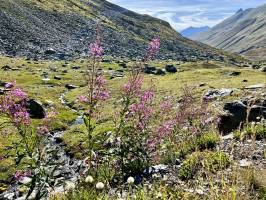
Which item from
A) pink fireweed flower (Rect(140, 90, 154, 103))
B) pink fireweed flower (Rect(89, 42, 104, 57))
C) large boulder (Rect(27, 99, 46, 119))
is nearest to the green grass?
pink fireweed flower (Rect(140, 90, 154, 103))

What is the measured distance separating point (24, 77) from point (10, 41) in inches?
2063

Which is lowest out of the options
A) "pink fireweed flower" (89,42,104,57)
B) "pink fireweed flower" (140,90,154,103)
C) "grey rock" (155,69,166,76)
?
"grey rock" (155,69,166,76)

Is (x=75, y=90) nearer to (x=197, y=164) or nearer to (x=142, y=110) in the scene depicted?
Answer: (x=142, y=110)

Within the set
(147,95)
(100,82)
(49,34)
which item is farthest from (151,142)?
(49,34)

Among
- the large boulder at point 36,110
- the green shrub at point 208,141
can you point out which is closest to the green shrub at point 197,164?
the green shrub at point 208,141

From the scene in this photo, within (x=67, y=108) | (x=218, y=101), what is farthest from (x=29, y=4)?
(x=218, y=101)

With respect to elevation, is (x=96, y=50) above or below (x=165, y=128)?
above

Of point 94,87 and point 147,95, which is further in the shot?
point 147,95

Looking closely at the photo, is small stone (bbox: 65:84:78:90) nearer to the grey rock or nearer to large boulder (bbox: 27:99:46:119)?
large boulder (bbox: 27:99:46:119)

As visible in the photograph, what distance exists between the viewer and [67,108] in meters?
54.9

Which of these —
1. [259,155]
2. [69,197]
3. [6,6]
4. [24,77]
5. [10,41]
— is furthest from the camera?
[6,6]

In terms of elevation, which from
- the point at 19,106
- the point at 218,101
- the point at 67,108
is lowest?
the point at 67,108

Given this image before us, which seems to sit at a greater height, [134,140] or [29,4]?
[29,4]

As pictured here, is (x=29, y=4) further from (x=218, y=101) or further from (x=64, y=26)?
(x=218, y=101)
